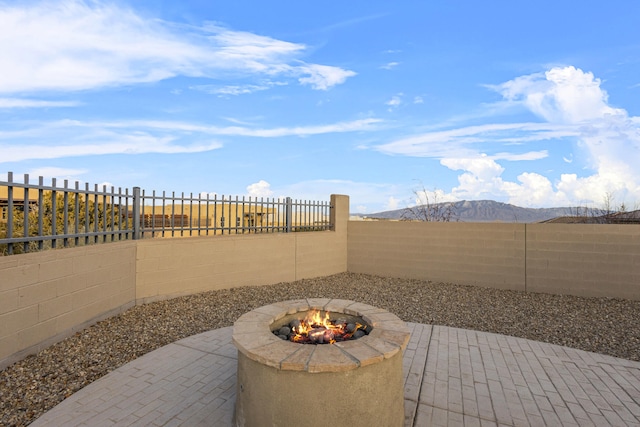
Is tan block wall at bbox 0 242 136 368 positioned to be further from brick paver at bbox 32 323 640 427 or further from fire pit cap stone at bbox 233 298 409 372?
fire pit cap stone at bbox 233 298 409 372

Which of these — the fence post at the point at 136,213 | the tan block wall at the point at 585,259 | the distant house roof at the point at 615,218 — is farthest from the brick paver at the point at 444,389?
the distant house roof at the point at 615,218

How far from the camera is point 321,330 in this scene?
3377mm

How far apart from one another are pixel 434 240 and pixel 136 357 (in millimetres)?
7847

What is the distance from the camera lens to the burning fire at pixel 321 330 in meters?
3.21

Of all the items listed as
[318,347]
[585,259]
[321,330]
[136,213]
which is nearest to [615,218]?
[585,259]

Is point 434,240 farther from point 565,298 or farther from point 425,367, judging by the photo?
point 425,367

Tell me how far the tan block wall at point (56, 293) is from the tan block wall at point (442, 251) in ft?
21.9

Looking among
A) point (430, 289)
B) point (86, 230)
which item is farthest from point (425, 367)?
point (86, 230)

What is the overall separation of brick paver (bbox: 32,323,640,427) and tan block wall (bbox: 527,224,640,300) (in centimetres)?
442

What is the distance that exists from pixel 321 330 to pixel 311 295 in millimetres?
4753

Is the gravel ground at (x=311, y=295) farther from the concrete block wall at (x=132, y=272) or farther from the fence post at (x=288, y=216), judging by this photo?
the fence post at (x=288, y=216)

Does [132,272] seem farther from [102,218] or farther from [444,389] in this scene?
[444,389]

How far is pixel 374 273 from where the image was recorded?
10.6m

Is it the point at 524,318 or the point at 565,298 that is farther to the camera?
the point at 565,298
